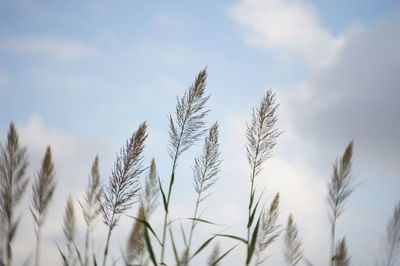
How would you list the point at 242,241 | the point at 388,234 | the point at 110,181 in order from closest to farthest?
the point at 110,181, the point at 242,241, the point at 388,234

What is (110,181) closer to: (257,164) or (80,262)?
(80,262)

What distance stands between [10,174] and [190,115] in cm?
142

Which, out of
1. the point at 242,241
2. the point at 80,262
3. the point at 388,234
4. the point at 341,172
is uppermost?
the point at 341,172

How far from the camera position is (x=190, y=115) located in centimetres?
366

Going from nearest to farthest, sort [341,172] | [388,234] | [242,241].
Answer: [242,241]
[341,172]
[388,234]

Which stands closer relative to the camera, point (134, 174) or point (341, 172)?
point (134, 174)

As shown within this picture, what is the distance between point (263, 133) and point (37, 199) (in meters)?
1.93

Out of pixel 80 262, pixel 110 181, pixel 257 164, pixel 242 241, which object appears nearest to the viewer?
pixel 110 181

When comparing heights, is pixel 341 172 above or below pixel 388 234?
above

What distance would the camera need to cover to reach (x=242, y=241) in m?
3.49

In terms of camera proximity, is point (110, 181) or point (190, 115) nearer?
point (110, 181)

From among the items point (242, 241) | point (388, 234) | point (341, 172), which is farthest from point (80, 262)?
point (388, 234)

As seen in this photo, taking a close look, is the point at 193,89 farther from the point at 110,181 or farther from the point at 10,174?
the point at 10,174

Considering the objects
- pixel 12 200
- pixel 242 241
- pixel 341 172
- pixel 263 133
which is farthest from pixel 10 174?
pixel 341 172
